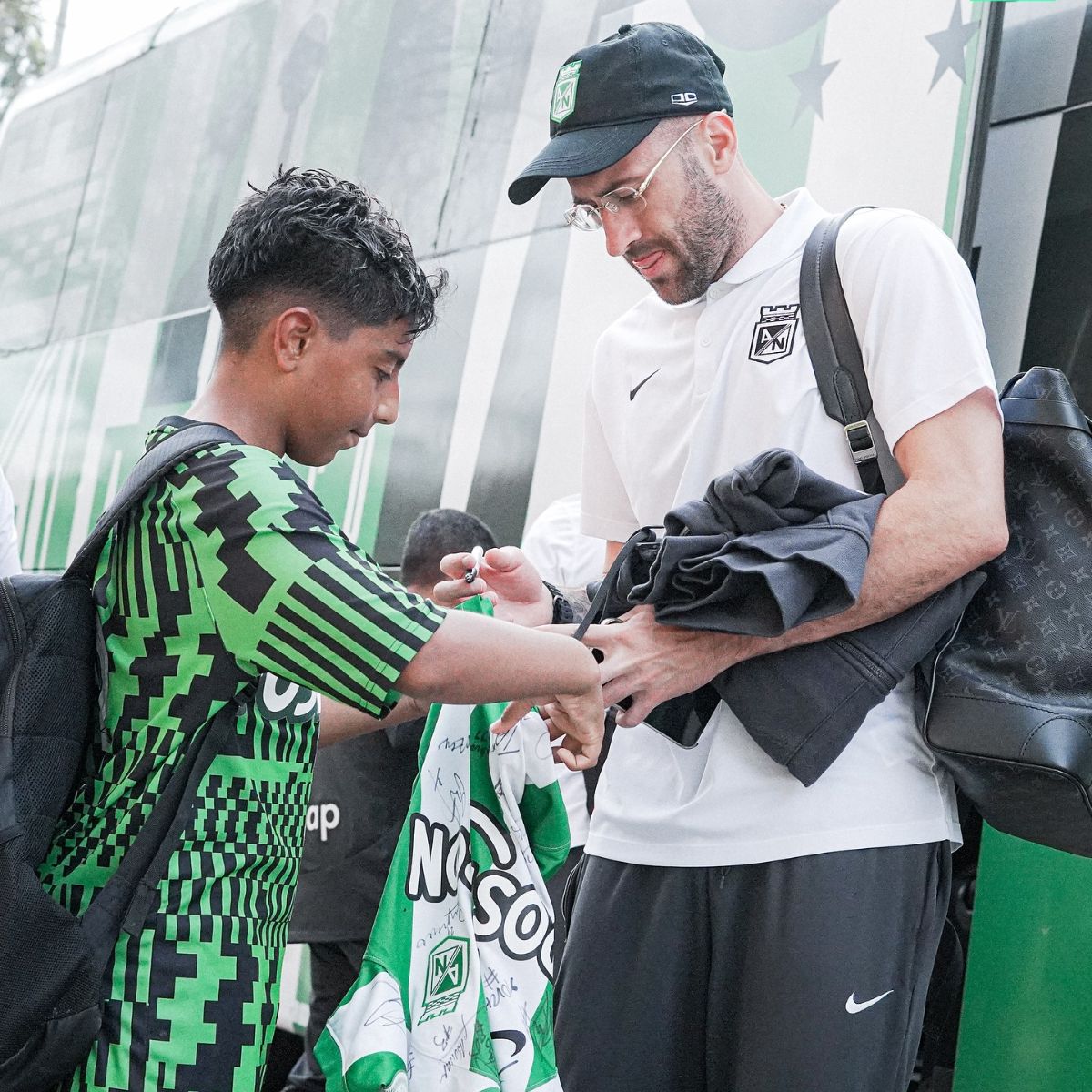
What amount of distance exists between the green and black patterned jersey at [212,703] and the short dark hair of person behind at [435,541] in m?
1.97

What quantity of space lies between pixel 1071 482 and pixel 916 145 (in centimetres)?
140

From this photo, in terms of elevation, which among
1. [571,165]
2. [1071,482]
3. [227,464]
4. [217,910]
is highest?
[571,165]

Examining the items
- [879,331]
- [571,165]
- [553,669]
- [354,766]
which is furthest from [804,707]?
[354,766]

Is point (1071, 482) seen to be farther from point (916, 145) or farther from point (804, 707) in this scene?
point (916, 145)

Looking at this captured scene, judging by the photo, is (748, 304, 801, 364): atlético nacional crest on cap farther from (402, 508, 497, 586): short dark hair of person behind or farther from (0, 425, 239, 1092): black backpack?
(402, 508, 497, 586): short dark hair of person behind

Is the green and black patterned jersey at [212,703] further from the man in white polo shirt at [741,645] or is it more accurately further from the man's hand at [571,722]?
the man in white polo shirt at [741,645]

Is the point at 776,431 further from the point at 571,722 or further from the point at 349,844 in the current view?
the point at 349,844

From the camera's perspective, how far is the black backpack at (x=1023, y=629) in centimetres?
176

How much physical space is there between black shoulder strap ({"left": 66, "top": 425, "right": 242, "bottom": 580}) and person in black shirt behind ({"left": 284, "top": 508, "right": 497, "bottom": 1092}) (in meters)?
1.75

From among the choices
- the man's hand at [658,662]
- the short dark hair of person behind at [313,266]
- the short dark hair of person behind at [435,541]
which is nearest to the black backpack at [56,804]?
the short dark hair of person behind at [313,266]

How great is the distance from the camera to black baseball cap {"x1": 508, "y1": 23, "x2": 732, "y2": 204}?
85.4 inches

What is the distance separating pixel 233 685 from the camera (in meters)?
1.60

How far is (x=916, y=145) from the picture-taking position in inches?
119

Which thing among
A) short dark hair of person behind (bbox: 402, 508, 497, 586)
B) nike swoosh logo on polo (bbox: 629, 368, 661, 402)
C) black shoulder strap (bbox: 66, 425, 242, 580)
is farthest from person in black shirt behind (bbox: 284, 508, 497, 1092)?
black shoulder strap (bbox: 66, 425, 242, 580)
